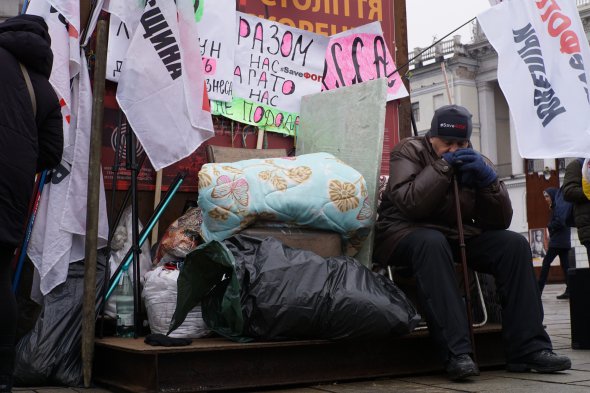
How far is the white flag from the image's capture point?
4.51 m

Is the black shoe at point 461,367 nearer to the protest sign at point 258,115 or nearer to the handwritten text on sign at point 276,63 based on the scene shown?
the protest sign at point 258,115

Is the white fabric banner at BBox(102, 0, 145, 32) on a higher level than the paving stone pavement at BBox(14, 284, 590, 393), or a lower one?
higher

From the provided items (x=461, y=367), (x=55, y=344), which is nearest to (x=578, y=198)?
(x=461, y=367)

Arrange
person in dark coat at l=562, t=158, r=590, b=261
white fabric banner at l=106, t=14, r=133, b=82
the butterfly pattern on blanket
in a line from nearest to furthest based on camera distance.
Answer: the butterfly pattern on blanket < white fabric banner at l=106, t=14, r=133, b=82 < person in dark coat at l=562, t=158, r=590, b=261

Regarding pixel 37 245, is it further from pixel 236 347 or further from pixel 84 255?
pixel 236 347

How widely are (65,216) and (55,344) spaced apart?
0.72m

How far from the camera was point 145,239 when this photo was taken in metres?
4.66

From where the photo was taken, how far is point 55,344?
163 inches

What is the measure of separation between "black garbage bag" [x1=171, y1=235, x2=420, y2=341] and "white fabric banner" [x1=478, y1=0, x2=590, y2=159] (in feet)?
4.15

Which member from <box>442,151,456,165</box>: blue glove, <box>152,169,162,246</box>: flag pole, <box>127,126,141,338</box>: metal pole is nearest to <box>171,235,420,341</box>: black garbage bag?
<box>127,126,141,338</box>: metal pole

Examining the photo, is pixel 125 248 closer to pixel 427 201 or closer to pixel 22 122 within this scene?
pixel 22 122

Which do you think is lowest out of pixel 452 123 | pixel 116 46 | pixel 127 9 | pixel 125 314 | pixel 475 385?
pixel 475 385

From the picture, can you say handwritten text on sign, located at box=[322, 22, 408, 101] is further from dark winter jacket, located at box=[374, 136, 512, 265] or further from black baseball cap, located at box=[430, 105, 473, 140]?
black baseball cap, located at box=[430, 105, 473, 140]

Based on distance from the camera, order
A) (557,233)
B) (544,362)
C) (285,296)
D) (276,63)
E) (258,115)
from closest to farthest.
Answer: (285,296), (544,362), (258,115), (276,63), (557,233)
